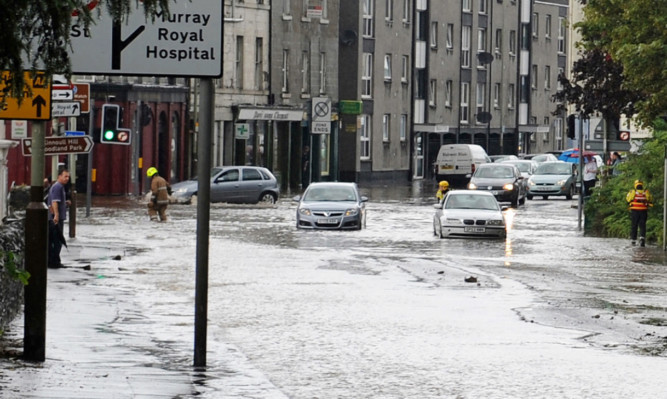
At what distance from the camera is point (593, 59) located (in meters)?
59.5

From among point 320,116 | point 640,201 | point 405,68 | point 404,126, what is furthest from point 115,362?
point 404,126

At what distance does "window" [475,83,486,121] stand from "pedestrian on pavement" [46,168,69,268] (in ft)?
227

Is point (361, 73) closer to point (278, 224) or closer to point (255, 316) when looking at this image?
point (278, 224)

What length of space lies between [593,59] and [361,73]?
23.8 meters

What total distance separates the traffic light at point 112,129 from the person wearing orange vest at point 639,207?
38.7 ft

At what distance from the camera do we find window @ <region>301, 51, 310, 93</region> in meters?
77.3

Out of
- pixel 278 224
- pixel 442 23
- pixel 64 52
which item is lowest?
pixel 278 224

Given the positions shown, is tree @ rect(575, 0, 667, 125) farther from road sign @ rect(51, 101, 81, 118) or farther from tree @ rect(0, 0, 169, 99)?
tree @ rect(0, 0, 169, 99)

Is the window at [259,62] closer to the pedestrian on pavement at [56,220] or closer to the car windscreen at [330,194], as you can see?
the car windscreen at [330,194]

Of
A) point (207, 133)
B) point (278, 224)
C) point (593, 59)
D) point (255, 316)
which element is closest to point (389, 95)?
point (593, 59)

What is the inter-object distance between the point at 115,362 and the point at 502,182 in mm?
45411

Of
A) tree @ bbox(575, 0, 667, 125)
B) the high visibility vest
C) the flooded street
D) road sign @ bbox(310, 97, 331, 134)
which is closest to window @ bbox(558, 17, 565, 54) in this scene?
road sign @ bbox(310, 97, 331, 134)

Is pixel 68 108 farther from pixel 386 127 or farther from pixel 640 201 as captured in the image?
pixel 386 127

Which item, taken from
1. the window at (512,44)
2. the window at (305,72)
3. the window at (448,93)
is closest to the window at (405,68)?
the window at (448,93)
